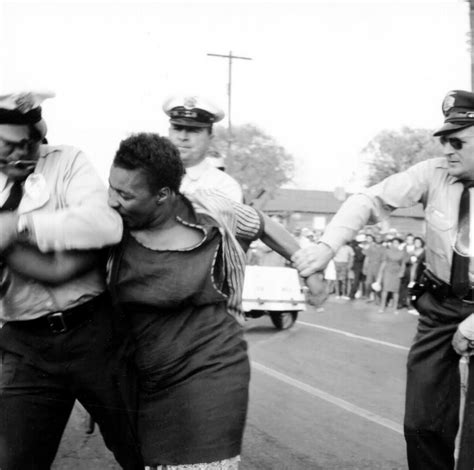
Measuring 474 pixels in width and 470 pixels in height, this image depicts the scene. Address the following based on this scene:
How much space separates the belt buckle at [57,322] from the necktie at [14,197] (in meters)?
0.42

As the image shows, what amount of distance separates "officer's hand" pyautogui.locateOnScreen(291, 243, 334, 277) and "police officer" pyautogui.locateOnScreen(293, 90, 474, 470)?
0.11 ft

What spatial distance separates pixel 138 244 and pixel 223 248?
0.32m

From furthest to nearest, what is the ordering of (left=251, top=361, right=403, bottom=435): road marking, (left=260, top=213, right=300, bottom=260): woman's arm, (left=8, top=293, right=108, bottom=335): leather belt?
(left=251, top=361, right=403, bottom=435): road marking, (left=260, top=213, right=300, bottom=260): woman's arm, (left=8, top=293, right=108, bottom=335): leather belt

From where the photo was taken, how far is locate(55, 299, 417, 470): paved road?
508 centimetres

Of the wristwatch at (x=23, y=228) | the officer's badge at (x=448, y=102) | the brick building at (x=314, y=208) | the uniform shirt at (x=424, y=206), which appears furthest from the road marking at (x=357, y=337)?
the brick building at (x=314, y=208)

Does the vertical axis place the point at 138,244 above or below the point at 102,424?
above

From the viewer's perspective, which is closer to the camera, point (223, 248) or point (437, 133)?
point (223, 248)

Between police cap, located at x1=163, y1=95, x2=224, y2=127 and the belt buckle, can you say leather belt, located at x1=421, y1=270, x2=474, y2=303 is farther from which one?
the belt buckle

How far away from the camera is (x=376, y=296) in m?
Result: 20.0

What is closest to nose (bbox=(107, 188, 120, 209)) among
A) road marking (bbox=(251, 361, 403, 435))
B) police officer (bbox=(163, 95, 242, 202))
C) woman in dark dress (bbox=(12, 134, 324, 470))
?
woman in dark dress (bbox=(12, 134, 324, 470))

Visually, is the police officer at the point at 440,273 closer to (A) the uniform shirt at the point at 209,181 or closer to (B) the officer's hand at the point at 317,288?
(B) the officer's hand at the point at 317,288

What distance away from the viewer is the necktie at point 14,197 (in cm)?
276

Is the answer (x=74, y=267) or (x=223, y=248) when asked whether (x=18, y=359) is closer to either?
(x=74, y=267)

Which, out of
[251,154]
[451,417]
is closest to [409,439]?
[451,417]
